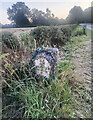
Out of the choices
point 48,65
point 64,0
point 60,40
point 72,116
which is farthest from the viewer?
point 60,40

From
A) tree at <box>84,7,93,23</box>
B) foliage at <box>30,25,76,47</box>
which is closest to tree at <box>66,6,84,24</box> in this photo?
tree at <box>84,7,93,23</box>

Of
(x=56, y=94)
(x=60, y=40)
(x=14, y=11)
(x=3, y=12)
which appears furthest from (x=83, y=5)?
(x=60, y=40)

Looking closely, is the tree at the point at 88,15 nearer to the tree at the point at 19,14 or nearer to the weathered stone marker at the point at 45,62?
the weathered stone marker at the point at 45,62

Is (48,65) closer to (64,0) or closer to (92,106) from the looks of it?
(92,106)

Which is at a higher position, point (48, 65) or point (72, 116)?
point (48, 65)

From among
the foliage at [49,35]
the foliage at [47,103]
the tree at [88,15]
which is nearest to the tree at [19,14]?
the foliage at [47,103]

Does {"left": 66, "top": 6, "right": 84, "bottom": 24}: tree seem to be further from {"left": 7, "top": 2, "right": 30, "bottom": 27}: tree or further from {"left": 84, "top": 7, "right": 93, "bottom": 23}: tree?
{"left": 7, "top": 2, "right": 30, "bottom": 27}: tree

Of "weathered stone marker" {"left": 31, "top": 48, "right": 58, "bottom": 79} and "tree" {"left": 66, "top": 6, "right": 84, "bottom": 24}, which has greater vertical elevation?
"tree" {"left": 66, "top": 6, "right": 84, "bottom": 24}
